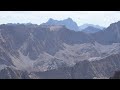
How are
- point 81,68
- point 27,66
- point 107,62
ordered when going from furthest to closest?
point 27,66
point 107,62
point 81,68

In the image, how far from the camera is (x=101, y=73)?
153500mm

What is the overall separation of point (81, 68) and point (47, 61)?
51.8 metres

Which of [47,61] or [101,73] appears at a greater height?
[101,73]
